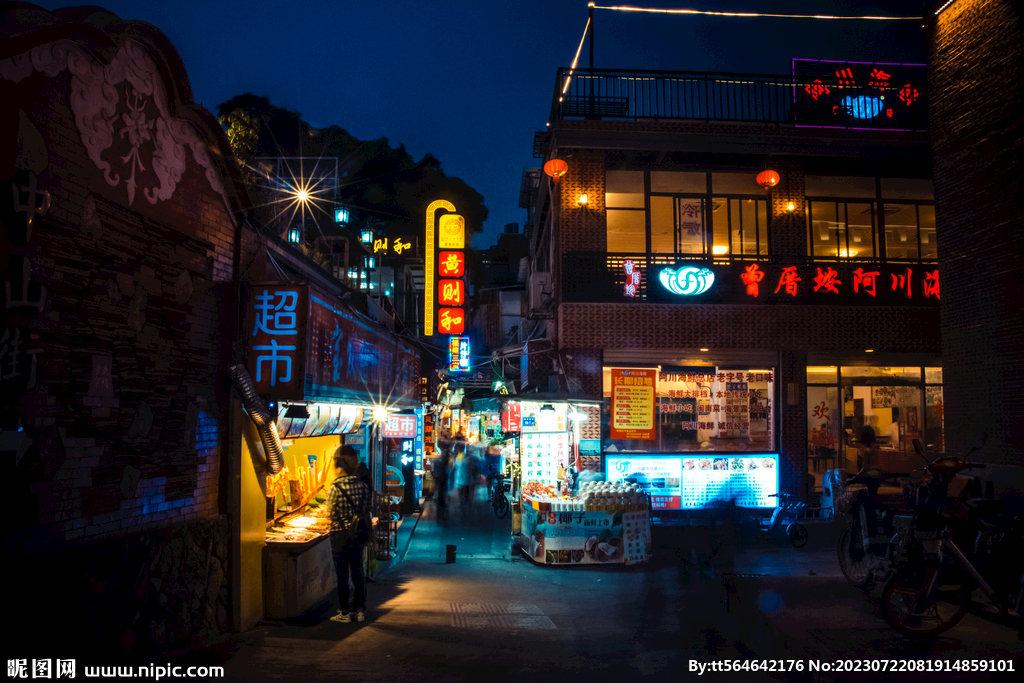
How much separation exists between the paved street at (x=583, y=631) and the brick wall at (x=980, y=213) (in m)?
3.66

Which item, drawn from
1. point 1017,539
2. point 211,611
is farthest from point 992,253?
point 211,611

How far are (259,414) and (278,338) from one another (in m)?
0.99

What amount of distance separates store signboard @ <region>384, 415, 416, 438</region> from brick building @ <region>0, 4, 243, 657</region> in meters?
7.84

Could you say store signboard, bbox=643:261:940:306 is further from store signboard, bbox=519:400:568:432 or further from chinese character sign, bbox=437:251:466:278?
chinese character sign, bbox=437:251:466:278

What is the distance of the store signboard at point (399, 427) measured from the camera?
49.3ft

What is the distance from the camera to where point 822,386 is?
52.9 feet

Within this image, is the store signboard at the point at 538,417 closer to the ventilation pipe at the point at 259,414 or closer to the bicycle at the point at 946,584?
the ventilation pipe at the point at 259,414

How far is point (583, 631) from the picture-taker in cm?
754

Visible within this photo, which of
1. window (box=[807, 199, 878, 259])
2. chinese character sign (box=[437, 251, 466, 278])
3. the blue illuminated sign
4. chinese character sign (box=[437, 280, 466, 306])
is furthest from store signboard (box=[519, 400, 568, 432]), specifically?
the blue illuminated sign

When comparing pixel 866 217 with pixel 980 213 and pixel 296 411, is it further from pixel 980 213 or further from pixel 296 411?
pixel 296 411

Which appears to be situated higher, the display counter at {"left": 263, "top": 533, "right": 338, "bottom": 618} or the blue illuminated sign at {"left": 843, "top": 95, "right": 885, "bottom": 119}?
the blue illuminated sign at {"left": 843, "top": 95, "right": 885, "bottom": 119}

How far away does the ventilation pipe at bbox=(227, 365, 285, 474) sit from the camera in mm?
7141

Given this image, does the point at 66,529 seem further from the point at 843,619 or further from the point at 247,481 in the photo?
the point at 843,619

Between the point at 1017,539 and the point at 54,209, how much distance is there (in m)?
11.0
